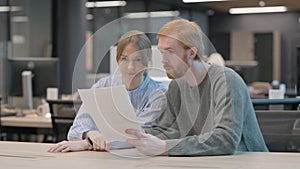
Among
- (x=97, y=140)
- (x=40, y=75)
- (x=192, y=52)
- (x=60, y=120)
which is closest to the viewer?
(x=192, y=52)

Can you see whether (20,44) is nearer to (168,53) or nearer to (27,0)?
(27,0)

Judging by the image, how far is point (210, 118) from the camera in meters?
2.19

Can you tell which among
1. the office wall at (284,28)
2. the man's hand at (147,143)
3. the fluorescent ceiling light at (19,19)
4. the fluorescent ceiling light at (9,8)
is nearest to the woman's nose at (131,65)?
the man's hand at (147,143)

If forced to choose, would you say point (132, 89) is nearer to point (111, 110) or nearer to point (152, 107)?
point (152, 107)

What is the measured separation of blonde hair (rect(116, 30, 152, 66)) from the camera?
2174mm

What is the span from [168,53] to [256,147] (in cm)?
55

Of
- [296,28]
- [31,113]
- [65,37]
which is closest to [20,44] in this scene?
[65,37]

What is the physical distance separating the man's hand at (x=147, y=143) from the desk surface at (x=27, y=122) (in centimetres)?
275

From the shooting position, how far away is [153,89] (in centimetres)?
231

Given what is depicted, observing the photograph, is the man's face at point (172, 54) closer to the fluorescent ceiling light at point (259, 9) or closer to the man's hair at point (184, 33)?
the man's hair at point (184, 33)

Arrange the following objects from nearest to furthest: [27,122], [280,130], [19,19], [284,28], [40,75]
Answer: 1. [280,130]
2. [27,122]
3. [40,75]
4. [19,19]
5. [284,28]

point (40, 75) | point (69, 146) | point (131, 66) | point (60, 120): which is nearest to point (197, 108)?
point (131, 66)

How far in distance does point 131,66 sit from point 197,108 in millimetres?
305

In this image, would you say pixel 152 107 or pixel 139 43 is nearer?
pixel 139 43
